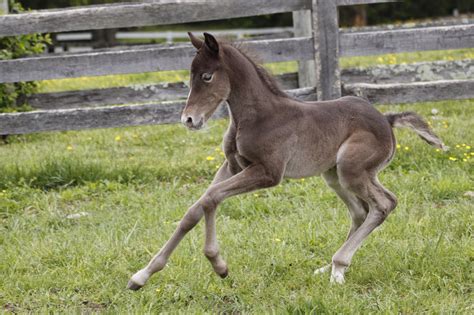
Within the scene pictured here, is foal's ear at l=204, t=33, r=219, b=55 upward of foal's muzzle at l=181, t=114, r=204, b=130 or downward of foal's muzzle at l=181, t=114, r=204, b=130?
upward

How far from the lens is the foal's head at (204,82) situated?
4.34m

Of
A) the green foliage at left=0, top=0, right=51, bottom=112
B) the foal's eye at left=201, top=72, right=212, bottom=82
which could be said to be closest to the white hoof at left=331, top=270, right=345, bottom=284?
the foal's eye at left=201, top=72, right=212, bottom=82

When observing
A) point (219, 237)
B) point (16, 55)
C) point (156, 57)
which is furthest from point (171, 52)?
point (16, 55)

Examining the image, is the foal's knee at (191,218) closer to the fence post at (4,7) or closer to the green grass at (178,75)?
the fence post at (4,7)

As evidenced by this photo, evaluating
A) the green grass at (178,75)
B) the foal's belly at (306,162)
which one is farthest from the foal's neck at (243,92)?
the green grass at (178,75)

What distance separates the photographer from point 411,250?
5.00 metres

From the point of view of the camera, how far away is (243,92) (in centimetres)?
457

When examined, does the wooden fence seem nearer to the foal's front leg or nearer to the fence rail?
the fence rail

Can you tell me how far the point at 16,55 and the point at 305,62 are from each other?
3.66m

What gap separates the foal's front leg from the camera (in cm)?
434

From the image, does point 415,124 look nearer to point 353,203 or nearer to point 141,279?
point 353,203

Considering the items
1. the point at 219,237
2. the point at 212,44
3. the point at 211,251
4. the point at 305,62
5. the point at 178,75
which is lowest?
the point at 178,75

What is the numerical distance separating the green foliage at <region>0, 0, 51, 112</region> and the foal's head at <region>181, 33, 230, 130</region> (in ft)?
17.8

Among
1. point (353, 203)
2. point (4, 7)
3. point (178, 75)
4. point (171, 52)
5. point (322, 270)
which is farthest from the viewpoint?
point (178, 75)
